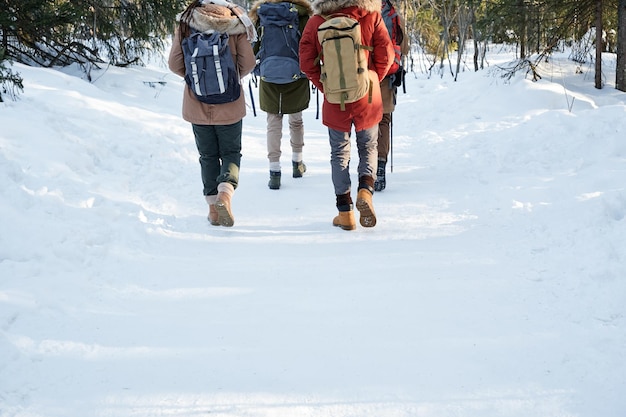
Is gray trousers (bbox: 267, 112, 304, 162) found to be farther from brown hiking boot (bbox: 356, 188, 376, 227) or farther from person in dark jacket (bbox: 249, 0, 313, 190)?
brown hiking boot (bbox: 356, 188, 376, 227)

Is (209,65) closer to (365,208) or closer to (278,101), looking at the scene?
(278,101)

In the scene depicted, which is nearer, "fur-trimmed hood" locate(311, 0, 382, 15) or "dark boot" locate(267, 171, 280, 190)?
"fur-trimmed hood" locate(311, 0, 382, 15)

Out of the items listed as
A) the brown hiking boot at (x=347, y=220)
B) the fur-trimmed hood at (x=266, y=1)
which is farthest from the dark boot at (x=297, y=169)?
the brown hiking boot at (x=347, y=220)

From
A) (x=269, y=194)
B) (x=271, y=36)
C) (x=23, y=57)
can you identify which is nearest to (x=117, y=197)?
(x=269, y=194)

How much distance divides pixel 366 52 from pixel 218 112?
1350 mm

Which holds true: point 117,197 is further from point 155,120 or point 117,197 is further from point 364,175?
point 155,120

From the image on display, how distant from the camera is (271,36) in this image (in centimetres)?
519

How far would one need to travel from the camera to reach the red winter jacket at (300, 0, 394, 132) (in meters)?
4.06

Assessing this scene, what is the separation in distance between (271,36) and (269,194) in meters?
1.66

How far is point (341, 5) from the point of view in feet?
13.2

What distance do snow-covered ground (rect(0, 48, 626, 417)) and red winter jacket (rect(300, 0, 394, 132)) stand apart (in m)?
0.96

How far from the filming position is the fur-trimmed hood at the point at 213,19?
4.07 m

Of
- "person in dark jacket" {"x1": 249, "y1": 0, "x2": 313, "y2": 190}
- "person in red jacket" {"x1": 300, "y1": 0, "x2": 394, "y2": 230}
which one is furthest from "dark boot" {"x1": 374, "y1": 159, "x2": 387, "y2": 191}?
"person in dark jacket" {"x1": 249, "y1": 0, "x2": 313, "y2": 190}

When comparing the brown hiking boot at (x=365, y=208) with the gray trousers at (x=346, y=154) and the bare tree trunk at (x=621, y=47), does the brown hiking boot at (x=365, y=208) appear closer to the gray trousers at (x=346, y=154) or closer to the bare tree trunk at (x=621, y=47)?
the gray trousers at (x=346, y=154)
